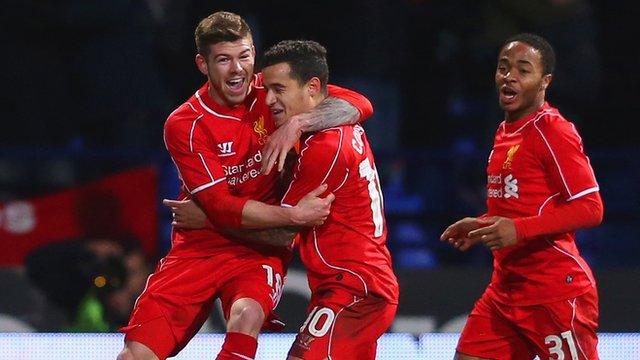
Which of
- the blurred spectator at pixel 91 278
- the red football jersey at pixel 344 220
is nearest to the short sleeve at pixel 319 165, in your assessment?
the red football jersey at pixel 344 220

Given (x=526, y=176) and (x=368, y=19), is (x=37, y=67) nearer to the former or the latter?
(x=368, y=19)

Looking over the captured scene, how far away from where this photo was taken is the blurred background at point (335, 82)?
734 centimetres

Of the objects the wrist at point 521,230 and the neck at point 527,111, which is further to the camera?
the neck at point 527,111

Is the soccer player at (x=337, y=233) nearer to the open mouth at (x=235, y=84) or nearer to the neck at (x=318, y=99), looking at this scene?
the neck at (x=318, y=99)

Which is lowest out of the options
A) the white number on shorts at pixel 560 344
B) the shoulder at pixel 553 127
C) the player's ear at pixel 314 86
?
the white number on shorts at pixel 560 344

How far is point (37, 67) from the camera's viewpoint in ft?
26.4

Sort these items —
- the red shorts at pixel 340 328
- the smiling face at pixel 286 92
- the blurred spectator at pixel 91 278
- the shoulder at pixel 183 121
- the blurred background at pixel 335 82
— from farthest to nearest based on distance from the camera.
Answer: the blurred background at pixel 335 82
the blurred spectator at pixel 91 278
the shoulder at pixel 183 121
the smiling face at pixel 286 92
the red shorts at pixel 340 328

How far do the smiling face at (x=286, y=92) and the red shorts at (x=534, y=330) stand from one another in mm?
1057

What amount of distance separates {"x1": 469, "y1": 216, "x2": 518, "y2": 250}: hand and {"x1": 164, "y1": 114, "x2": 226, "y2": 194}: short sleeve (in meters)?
0.98

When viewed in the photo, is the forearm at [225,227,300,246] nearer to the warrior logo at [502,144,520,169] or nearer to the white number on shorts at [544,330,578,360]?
the warrior logo at [502,144,520,169]

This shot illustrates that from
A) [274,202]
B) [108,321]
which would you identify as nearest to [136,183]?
[108,321]

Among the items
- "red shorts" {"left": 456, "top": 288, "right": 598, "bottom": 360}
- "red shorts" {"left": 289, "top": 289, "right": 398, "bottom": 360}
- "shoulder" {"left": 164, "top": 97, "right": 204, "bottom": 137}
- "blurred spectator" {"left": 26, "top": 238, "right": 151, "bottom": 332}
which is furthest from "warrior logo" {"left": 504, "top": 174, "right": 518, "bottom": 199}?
"blurred spectator" {"left": 26, "top": 238, "right": 151, "bottom": 332}

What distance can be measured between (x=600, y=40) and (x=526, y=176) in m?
3.64

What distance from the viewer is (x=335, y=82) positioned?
8.05 m
